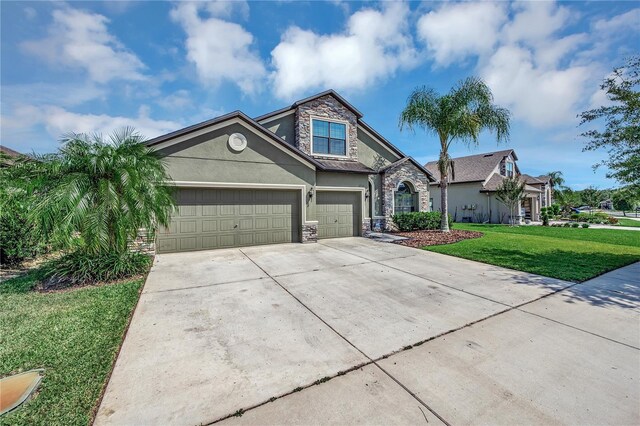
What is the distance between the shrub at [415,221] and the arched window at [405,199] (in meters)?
0.70

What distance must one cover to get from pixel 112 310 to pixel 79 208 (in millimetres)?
2789

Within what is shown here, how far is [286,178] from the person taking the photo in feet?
36.5

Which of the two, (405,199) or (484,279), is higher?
(405,199)

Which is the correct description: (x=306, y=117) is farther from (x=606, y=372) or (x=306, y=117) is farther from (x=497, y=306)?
(x=606, y=372)

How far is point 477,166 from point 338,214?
19.2m

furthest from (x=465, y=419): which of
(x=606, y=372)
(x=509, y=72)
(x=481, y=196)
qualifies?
(x=481, y=196)

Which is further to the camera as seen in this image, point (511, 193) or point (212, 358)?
point (511, 193)

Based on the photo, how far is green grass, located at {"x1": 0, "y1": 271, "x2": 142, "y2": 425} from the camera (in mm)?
2393

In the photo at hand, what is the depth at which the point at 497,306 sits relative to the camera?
470 centimetres

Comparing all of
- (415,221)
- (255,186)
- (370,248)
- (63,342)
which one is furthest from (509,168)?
(63,342)

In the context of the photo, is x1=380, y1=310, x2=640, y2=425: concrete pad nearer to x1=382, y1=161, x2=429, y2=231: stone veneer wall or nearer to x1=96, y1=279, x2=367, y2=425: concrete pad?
x1=96, y1=279, x2=367, y2=425: concrete pad

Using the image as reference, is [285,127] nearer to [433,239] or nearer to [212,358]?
[433,239]

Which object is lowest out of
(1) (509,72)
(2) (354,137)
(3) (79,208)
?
(3) (79,208)

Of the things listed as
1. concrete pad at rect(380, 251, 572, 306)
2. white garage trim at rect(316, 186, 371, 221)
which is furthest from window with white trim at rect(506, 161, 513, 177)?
concrete pad at rect(380, 251, 572, 306)
